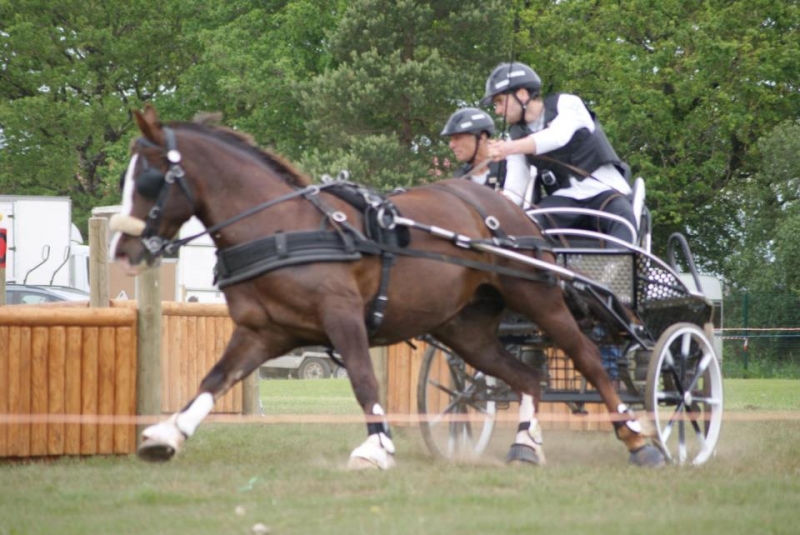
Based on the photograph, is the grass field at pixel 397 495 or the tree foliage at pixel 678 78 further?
the tree foliage at pixel 678 78

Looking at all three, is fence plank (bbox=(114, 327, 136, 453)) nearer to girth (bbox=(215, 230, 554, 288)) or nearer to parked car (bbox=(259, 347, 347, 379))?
girth (bbox=(215, 230, 554, 288))

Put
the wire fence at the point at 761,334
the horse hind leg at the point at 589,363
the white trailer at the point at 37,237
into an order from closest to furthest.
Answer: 1. the horse hind leg at the point at 589,363
2. the white trailer at the point at 37,237
3. the wire fence at the point at 761,334

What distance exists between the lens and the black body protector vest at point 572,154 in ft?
31.8

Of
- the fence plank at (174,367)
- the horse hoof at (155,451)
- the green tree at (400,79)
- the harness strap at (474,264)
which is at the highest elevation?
the green tree at (400,79)

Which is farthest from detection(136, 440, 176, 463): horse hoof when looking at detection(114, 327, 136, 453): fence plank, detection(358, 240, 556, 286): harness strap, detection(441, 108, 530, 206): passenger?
detection(441, 108, 530, 206): passenger

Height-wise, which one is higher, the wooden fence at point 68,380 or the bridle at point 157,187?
the bridle at point 157,187

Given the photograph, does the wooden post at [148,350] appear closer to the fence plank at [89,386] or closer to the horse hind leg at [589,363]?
the fence plank at [89,386]

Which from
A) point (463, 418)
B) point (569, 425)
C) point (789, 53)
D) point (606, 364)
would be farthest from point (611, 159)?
point (789, 53)

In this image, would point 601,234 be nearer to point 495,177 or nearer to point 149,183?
point 495,177

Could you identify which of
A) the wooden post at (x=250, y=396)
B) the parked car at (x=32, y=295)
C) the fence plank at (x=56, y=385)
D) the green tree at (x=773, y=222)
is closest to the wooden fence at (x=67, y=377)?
the fence plank at (x=56, y=385)

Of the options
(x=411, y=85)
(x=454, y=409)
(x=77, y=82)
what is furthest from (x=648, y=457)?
(x=77, y=82)

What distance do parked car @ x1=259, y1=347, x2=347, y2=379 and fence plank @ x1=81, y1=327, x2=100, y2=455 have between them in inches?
915

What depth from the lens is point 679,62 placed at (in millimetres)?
39656

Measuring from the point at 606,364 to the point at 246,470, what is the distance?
289cm
